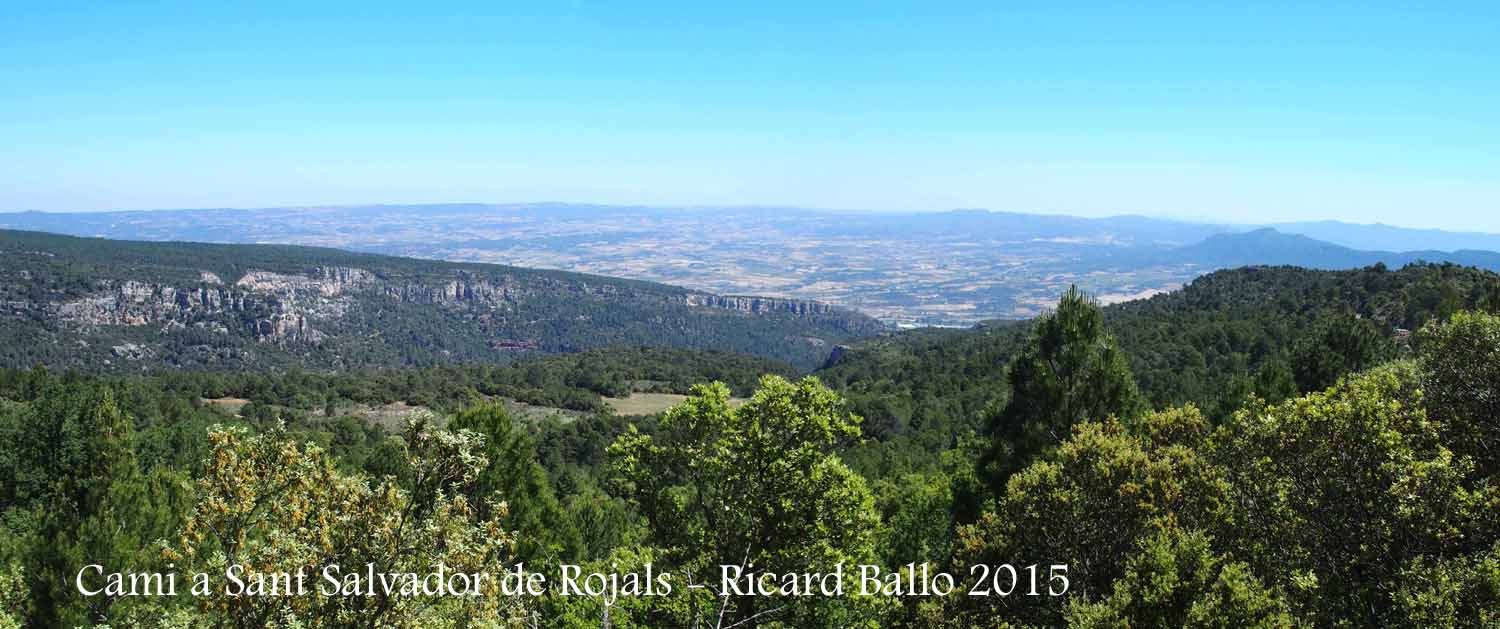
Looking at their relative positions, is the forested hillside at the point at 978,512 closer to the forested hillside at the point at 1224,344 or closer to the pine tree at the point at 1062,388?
the pine tree at the point at 1062,388

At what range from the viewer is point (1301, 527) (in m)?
11.6

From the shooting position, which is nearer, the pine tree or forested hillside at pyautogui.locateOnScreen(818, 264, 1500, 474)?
the pine tree

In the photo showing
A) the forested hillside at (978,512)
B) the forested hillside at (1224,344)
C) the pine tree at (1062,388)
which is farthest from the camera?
the forested hillside at (1224,344)

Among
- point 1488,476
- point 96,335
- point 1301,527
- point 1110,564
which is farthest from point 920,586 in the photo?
point 96,335

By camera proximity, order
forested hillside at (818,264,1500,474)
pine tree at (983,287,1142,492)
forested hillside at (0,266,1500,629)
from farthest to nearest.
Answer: forested hillside at (818,264,1500,474) → pine tree at (983,287,1142,492) → forested hillside at (0,266,1500,629)

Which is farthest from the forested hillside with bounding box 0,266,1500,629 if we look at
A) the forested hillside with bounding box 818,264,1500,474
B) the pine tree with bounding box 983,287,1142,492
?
the forested hillside with bounding box 818,264,1500,474

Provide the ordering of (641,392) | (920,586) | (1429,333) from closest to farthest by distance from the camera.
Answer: (1429,333), (920,586), (641,392)

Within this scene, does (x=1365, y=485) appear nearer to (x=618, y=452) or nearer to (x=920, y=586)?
(x=920, y=586)

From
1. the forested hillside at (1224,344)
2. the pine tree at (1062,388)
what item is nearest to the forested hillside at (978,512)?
the pine tree at (1062,388)

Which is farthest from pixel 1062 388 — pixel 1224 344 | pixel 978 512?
pixel 1224 344

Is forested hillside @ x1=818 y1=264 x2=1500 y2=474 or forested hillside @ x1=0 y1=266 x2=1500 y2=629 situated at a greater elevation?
forested hillside @ x1=0 y1=266 x2=1500 y2=629

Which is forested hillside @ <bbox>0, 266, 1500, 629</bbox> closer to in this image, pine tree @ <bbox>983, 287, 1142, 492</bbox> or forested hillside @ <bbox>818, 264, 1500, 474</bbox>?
pine tree @ <bbox>983, 287, 1142, 492</bbox>

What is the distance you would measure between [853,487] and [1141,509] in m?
4.49

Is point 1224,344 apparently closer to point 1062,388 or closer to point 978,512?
point 1062,388
